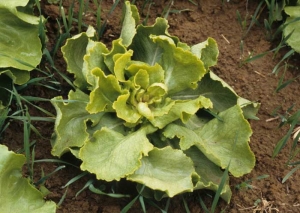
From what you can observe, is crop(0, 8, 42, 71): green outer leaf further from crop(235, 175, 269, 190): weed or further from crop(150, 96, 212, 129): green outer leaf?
crop(235, 175, 269, 190): weed

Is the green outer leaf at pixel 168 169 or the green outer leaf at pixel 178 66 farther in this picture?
the green outer leaf at pixel 178 66

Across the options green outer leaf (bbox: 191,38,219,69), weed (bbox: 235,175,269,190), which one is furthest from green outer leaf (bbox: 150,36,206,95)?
weed (bbox: 235,175,269,190)

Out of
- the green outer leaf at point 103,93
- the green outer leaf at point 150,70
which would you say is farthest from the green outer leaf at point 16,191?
the green outer leaf at point 150,70

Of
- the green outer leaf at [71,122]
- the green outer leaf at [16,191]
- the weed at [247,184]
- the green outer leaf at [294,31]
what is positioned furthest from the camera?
the green outer leaf at [294,31]

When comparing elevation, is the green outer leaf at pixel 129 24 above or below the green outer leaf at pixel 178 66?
above

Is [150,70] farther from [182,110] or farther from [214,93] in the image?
[214,93]

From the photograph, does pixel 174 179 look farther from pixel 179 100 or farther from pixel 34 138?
pixel 34 138

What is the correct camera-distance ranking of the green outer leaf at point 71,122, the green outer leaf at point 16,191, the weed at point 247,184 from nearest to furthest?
the green outer leaf at point 16,191
the green outer leaf at point 71,122
the weed at point 247,184

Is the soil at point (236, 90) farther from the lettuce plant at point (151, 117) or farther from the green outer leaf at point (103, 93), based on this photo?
the green outer leaf at point (103, 93)

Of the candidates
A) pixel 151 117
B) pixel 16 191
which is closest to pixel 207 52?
pixel 151 117
